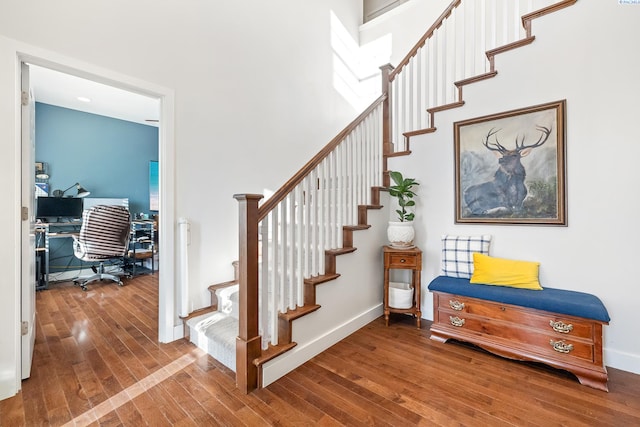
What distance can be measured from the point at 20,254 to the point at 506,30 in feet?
14.3

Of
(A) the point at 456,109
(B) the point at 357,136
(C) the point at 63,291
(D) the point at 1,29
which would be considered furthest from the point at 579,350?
(C) the point at 63,291

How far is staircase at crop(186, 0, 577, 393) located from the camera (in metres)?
1.84

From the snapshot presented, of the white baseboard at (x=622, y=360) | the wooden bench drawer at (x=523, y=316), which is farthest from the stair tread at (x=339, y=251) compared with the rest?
the white baseboard at (x=622, y=360)

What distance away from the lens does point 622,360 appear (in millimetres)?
2062

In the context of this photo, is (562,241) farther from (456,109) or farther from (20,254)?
(20,254)

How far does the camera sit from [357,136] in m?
2.82

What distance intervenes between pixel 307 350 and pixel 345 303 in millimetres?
573

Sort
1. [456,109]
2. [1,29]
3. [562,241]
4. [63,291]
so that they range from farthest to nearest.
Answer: [63,291]
[456,109]
[562,241]
[1,29]

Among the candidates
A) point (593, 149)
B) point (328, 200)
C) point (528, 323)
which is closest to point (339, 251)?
point (328, 200)

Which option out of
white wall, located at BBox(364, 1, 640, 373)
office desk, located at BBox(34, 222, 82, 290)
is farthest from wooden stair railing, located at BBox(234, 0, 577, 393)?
office desk, located at BBox(34, 222, 82, 290)

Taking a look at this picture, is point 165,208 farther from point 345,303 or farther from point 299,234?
point 345,303

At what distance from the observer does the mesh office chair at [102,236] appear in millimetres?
3961

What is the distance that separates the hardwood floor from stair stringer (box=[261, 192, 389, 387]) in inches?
3.5

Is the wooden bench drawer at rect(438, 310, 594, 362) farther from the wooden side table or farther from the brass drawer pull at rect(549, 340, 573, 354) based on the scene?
the wooden side table
